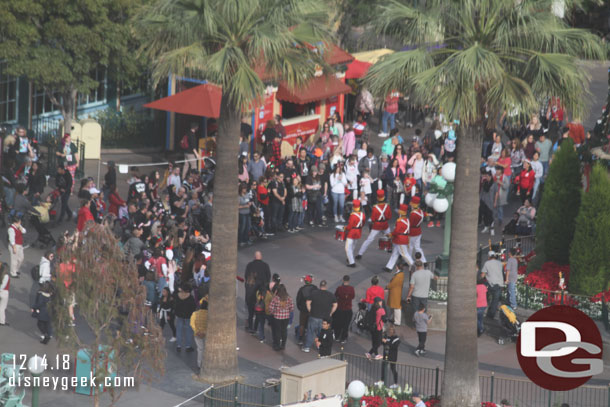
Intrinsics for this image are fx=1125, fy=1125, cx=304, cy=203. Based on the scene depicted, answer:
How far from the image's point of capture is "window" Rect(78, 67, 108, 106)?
3866cm

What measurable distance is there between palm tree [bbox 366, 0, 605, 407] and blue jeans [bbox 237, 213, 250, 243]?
32.0 feet

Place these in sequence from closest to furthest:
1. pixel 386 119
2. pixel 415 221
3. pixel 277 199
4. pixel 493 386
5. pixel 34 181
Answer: pixel 493 386 → pixel 415 221 → pixel 34 181 → pixel 277 199 → pixel 386 119

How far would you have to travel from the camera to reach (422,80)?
17828 millimetres

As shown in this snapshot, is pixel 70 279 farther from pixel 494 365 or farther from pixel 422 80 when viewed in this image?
pixel 494 365

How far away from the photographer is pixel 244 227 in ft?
91.7

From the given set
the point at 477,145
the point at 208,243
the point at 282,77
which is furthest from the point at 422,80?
the point at 208,243

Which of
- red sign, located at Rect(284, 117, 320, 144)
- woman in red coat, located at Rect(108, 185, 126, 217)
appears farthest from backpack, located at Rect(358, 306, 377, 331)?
red sign, located at Rect(284, 117, 320, 144)

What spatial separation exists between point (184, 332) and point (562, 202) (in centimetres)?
879

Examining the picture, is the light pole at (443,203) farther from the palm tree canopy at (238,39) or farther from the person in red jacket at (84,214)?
the person in red jacket at (84,214)

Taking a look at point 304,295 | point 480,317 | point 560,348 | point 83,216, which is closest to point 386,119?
point 83,216

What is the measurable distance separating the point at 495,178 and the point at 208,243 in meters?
8.45

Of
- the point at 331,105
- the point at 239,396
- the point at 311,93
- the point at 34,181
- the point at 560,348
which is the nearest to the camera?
the point at 239,396

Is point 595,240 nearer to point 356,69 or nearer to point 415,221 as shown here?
point 415,221

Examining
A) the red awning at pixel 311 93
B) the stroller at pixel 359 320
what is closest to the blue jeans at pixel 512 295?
the stroller at pixel 359 320
